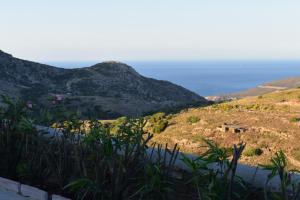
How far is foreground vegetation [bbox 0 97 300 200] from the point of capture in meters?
5.56

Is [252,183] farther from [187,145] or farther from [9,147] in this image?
[187,145]

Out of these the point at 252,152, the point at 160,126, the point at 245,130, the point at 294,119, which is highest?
the point at 294,119

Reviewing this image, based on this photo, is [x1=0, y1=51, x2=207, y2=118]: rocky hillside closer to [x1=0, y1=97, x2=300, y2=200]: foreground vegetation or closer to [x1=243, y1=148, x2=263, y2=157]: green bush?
Result: [x1=243, y1=148, x2=263, y2=157]: green bush

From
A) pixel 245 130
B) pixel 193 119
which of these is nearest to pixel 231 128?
pixel 245 130

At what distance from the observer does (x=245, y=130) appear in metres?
25.4

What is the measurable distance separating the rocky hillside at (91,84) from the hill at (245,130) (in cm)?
2661

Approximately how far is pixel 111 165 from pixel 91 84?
7219 centimetres

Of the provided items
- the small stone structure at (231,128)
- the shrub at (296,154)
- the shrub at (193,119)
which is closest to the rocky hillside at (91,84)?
the shrub at (193,119)

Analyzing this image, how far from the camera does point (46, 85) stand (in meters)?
74.2

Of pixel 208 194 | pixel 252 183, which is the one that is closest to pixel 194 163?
pixel 208 194

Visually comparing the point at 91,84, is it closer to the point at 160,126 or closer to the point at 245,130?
the point at 160,126

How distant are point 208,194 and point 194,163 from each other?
459 mm

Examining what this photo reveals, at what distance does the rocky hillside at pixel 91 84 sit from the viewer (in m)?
65.4

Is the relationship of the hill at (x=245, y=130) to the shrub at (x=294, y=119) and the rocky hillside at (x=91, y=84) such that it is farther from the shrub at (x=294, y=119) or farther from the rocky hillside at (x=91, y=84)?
the rocky hillside at (x=91, y=84)
